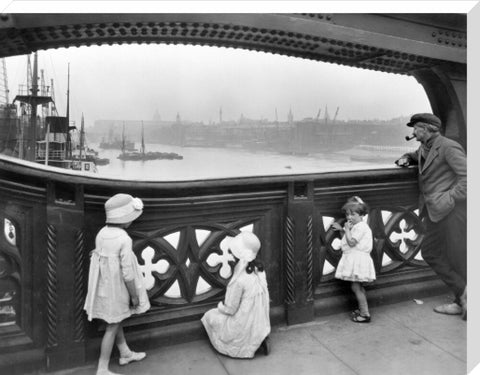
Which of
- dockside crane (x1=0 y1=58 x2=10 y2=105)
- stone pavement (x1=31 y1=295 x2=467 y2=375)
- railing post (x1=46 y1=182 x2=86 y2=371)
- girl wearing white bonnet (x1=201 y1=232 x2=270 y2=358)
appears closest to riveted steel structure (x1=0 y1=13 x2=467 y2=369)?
railing post (x1=46 y1=182 x2=86 y2=371)

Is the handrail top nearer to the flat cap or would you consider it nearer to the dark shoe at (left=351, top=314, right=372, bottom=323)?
the flat cap

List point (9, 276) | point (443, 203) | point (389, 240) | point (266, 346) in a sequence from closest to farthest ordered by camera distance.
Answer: point (9, 276), point (266, 346), point (443, 203), point (389, 240)

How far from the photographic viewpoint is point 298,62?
317 centimetres

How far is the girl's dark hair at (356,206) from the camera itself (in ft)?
9.34

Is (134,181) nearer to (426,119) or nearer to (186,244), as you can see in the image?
(186,244)

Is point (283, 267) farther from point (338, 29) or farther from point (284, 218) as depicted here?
point (338, 29)

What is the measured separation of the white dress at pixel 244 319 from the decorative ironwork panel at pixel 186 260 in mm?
245

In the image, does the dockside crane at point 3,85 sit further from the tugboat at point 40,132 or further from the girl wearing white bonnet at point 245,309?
the girl wearing white bonnet at point 245,309

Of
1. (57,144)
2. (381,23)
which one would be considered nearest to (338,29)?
(381,23)

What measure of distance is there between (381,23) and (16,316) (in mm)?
2918

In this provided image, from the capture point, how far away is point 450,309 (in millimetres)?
2979

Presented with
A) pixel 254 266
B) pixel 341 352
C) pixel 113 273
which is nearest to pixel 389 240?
pixel 341 352

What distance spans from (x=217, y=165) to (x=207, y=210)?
16.2 inches

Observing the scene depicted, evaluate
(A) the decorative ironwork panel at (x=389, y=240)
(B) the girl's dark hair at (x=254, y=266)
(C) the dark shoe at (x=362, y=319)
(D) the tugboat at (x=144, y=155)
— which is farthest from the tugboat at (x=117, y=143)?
(C) the dark shoe at (x=362, y=319)
